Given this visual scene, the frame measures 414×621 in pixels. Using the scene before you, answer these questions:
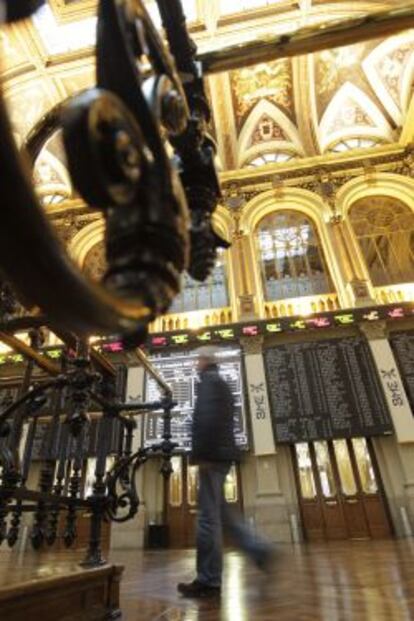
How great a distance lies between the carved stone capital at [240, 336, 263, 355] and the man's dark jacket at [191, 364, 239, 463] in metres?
6.41

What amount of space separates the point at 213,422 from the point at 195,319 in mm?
7718

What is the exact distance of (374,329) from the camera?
870cm

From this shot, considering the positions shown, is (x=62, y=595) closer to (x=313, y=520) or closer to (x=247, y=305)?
(x=313, y=520)

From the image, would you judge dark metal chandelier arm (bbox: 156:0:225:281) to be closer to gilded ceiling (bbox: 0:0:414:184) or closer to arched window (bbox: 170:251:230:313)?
arched window (bbox: 170:251:230:313)

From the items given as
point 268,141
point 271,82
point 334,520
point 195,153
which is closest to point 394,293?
point 334,520

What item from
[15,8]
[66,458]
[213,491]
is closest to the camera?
[15,8]

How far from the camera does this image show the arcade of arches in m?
7.78

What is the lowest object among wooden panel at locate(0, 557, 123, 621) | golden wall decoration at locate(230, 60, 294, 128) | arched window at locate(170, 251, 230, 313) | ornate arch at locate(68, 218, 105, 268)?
wooden panel at locate(0, 557, 123, 621)

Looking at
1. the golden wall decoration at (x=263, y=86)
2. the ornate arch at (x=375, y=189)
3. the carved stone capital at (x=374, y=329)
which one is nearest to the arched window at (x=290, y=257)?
the ornate arch at (x=375, y=189)

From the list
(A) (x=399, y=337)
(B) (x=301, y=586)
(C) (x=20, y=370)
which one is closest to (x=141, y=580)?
(B) (x=301, y=586)

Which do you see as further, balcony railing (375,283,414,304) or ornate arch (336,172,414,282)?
ornate arch (336,172,414,282)

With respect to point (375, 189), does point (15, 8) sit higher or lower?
lower

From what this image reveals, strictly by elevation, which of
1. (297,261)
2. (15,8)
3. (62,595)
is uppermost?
(297,261)

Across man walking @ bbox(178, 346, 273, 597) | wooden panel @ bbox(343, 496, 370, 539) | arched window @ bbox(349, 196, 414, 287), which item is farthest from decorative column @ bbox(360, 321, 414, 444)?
man walking @ bbox(178, 346, 273, 597)
